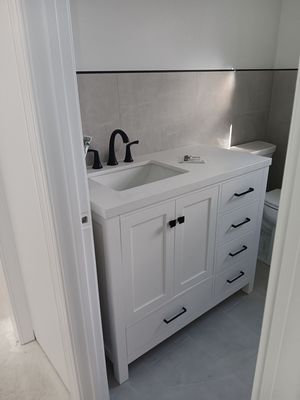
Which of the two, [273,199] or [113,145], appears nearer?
[113,145]

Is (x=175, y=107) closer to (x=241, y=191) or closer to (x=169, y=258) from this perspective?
(x=241, y=191)

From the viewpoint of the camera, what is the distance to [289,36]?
2244 millimetres

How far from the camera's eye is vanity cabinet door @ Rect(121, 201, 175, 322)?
125cm

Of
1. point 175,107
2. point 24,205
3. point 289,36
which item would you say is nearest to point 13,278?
point 24,205

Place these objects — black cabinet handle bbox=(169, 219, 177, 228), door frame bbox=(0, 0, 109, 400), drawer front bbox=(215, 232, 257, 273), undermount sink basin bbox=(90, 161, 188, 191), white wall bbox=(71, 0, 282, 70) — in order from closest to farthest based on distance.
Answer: door frame bbox=(0, 0, 109, 400), black cabinet handle bbox=(169, 219, 177, 228), white wall bbox=(71, 0, 282, 70), undermount sink basin bbox=(90, 161, 188, 191), drawer front bbox=(215, 232, 257, 273)

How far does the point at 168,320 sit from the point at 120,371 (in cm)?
32

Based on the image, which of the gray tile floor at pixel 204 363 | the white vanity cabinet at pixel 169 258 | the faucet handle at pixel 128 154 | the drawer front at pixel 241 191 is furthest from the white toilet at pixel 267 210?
the faucet handle at pixel 128 154

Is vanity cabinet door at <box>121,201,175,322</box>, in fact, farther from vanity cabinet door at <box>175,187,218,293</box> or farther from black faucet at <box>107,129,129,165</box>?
black faucet at <box>107,129,129,165</box>

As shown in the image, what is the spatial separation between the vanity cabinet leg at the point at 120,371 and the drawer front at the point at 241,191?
888mm

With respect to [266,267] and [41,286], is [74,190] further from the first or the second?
[266,267]

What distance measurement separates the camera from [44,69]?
2.56ft

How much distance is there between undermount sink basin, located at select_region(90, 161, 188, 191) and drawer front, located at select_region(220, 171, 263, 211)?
24 cm

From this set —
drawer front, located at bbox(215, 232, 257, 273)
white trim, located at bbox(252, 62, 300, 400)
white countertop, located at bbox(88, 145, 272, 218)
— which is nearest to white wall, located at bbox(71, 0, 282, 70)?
white countertop, located at bbox(88, 145, 272, 218)

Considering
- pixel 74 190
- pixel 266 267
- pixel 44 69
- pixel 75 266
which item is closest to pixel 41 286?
pixel 75 266
